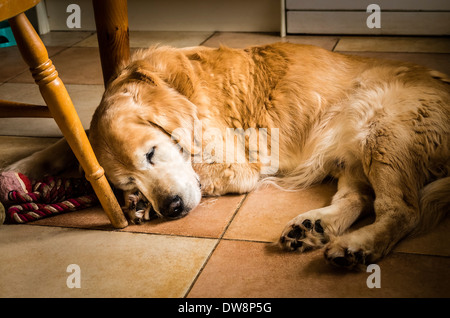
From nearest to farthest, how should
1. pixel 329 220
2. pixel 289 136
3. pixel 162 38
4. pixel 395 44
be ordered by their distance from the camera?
pixel 329 220
pixel 289 136
pixel 395 44
pixel 162 38

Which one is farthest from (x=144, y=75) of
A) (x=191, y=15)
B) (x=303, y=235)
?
(x=191, y=15)

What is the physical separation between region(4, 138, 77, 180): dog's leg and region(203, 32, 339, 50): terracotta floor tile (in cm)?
186

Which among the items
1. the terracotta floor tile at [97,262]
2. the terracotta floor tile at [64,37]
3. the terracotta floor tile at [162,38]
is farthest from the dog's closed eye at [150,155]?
the terracotta floor tile at [64,37]

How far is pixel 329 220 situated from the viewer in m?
1.68

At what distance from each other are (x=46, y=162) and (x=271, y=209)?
1035 millimetres

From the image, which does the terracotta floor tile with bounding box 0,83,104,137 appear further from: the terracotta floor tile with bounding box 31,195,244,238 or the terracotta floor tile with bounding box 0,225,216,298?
the terracotta floor tile with bounding box 0,225,216,298

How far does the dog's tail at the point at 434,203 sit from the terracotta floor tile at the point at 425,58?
5.10 ft

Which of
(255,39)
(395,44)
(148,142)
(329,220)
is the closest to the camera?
(329,220)

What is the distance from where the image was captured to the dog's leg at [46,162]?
2.12m

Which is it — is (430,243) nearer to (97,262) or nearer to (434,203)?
(434,203)

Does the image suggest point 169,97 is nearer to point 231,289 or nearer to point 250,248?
point 250,248

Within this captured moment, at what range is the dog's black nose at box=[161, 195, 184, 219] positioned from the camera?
1757 millimetres

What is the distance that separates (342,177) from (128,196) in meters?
0.84
